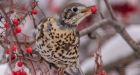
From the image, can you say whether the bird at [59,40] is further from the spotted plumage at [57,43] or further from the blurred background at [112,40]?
the blurred background at [112,40]

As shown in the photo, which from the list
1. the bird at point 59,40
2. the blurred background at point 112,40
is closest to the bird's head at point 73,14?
the bird at point 59,40

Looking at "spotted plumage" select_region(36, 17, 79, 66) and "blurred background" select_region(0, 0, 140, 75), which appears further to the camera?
"blurred background" select_region(0, 0, 140, 75)

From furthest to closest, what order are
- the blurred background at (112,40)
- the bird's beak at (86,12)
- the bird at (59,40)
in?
the blurred background at (112,40), the bird at (59,40), the bird's beak at (86,12)

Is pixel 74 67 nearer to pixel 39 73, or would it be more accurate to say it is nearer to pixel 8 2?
pixel 39 73

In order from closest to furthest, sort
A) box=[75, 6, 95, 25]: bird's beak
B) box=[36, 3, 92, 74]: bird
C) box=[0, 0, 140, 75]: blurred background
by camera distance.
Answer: box=[75, 6, 95, 25]: bird's beak
box=[36, 3, 92, 74]: bird
box=[0, 0, 140, 75]: blurred background

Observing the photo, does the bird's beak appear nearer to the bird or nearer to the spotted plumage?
the bird

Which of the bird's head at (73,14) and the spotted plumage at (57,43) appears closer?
the bird's head at (73,14)

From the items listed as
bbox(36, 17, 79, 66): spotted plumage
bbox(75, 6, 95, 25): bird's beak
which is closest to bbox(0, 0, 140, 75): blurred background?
bbox(36, 17, 79, 66): spotted plumage
